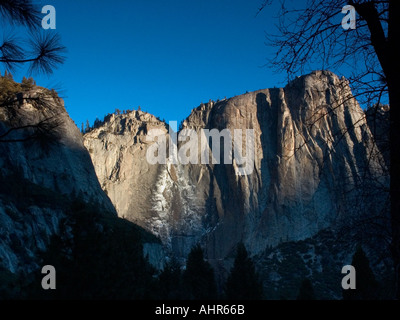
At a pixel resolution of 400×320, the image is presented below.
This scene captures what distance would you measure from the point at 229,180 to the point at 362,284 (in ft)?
257

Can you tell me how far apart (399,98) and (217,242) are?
104 meters

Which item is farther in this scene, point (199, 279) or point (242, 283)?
point (199, 279)

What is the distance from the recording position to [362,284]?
30.1m

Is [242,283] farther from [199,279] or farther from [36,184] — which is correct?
[36,184]

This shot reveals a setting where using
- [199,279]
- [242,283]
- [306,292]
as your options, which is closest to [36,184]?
[199,279]

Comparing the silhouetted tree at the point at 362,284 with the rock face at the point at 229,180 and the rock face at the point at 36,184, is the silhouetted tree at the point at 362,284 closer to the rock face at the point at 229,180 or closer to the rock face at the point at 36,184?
the rock face at the point at 36,184

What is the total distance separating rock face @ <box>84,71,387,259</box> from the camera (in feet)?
315

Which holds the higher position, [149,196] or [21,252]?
[149,196]

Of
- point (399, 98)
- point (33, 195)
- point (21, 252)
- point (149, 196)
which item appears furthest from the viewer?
point (149, 196)

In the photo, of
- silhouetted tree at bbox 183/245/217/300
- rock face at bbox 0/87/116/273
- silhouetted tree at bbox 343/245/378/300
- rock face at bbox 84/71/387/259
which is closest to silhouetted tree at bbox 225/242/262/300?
silhouetted tree at bbox 183/245/217/300

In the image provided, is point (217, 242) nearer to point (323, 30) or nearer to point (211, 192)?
point (211, 192)

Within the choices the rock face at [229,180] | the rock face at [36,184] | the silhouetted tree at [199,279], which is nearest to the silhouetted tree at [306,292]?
the silhouetted tree at [199,279]
